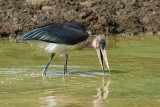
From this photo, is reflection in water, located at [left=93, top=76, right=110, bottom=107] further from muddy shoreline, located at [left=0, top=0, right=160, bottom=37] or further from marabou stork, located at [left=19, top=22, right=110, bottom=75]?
muddy shoreline, located at [left=0, top=0, right=160, bottom=37]

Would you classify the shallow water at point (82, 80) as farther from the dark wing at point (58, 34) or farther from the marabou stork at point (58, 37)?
the dark wing at point (58, 34)

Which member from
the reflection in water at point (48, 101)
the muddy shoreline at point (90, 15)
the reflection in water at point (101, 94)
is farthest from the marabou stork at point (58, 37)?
the muddy shoreline at point (90, 15)

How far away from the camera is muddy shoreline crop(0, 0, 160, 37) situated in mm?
19203

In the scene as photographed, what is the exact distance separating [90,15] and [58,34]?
35.7ft

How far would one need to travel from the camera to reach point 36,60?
11602 mm

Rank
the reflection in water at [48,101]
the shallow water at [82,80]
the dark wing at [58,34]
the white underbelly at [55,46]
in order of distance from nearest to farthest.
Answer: the reflection in water at [48,101] → the shallow water at [82,80] → the dark wing at [58,34] → the white underbelly at [55,46]

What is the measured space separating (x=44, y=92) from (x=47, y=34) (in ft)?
6.78

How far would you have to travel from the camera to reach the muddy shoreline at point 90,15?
63.0 ft

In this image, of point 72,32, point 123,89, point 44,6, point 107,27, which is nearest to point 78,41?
point 72,32

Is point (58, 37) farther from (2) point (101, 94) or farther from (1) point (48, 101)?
(1) point (48, 101)

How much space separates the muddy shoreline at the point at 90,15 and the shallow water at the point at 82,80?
16.9 ft

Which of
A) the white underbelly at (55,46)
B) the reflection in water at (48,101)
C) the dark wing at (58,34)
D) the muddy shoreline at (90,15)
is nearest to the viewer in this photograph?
the reflection in water at (48,101)

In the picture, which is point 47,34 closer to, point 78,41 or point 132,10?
point 78,41

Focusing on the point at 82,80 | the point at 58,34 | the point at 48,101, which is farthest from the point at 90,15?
the point at 48,101
